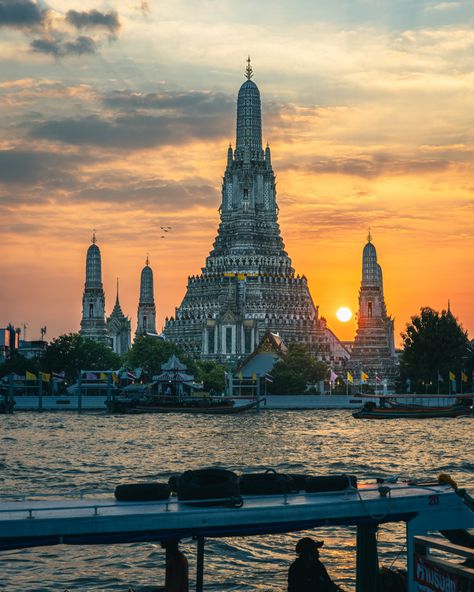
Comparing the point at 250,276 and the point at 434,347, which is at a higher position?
the point at 250,276

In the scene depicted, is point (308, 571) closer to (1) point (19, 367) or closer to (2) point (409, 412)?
(2) point (409, 412)

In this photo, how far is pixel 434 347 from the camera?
128m

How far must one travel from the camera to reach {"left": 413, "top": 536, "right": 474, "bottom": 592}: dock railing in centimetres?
1545

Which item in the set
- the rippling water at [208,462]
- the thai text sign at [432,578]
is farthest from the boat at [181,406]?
the thai text sign at [432,578]

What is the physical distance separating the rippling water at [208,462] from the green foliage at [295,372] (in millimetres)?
11265

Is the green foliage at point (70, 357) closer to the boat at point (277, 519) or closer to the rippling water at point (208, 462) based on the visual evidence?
the rippling water at point (208, 462)

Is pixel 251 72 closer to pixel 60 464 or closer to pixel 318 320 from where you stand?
pixel 318 320

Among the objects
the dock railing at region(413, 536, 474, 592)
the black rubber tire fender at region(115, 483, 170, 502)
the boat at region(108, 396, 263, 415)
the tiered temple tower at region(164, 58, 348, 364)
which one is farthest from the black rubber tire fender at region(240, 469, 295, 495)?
the tiered temple tower at region(164, 58, 348, 364)

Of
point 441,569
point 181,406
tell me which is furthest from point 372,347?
point 441,569

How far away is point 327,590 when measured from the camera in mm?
18125

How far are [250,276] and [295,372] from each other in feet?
163

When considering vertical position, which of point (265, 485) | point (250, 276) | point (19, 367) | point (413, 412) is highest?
point (250, 276)

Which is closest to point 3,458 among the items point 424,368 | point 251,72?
point 424,368

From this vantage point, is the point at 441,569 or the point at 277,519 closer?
the point at 441,569
